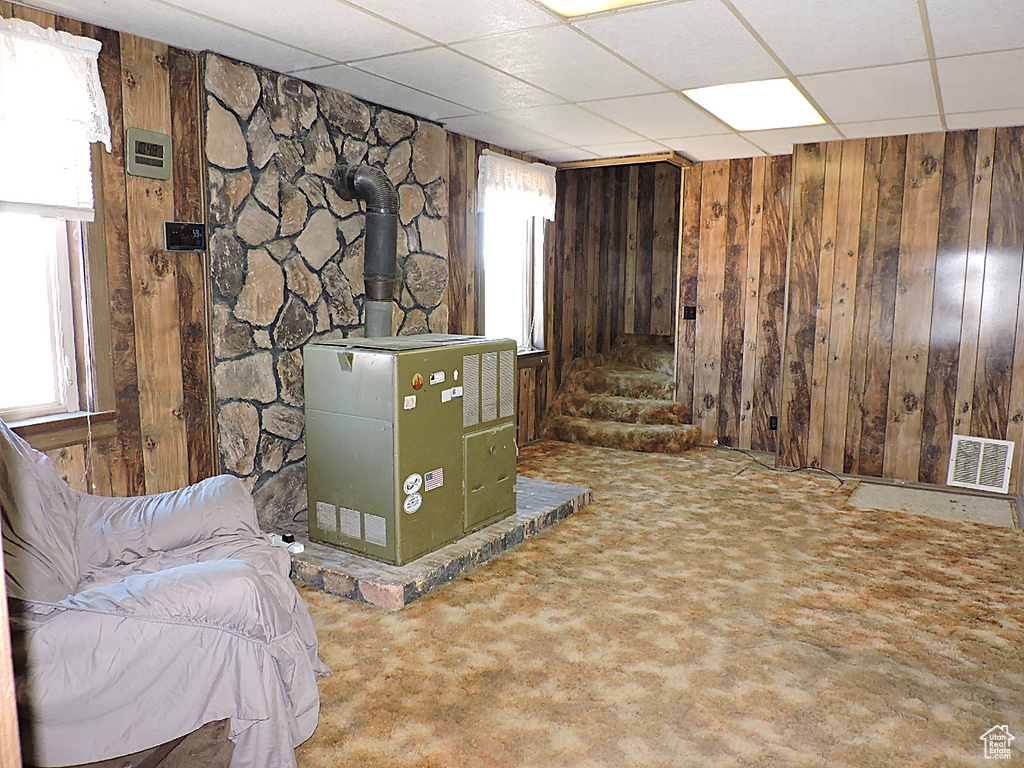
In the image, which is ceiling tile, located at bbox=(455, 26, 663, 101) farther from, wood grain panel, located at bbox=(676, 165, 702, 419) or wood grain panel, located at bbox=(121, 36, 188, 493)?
wood grain panel, located at bbox=(676, 165, 702, 419)

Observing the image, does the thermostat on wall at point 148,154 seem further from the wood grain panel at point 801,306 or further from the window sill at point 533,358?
the wood grain panel at point 801,306

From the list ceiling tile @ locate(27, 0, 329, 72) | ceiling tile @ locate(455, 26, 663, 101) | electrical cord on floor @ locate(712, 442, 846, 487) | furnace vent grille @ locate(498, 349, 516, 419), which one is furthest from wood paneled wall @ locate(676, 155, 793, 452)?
ceiling tile @ locate(27, 0, 329, 72)

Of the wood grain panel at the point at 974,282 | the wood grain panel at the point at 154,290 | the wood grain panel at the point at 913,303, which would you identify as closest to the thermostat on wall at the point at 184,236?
the wood grain panel at the point at 154,290

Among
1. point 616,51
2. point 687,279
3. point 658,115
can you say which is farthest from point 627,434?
point 616,51

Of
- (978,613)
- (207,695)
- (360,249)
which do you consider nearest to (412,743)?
(207,695)

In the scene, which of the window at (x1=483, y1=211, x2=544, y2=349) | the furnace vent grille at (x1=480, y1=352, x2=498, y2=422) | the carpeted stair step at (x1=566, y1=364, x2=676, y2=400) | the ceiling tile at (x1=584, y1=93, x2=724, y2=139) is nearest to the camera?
the furnace vent grille at (x1=480, y1=352, x2=498, y2=422)

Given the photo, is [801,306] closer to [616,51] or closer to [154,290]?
[616,51]

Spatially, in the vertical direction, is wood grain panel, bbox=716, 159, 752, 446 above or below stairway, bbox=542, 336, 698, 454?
above

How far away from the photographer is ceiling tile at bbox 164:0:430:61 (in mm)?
2547

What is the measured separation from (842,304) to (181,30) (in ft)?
14.2

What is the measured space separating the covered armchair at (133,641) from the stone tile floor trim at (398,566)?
0.66 meters

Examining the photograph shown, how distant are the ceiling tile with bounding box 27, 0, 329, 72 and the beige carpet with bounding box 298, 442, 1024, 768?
2.33m

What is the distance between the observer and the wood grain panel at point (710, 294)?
5.70 m

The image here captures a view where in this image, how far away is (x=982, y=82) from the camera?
3.42 m
